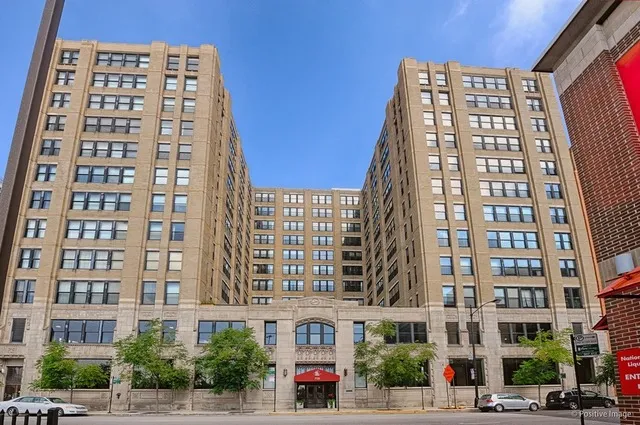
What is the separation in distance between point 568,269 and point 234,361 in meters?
37.2

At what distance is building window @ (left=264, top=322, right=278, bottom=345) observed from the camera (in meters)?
48.7

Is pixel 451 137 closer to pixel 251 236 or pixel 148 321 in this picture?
pixel 148 321

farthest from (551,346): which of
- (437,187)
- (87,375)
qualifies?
(87,375)

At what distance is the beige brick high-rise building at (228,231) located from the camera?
48219 mm

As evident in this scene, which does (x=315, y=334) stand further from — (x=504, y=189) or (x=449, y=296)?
(x=504, y=189)

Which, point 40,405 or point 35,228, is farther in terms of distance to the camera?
point 35,228

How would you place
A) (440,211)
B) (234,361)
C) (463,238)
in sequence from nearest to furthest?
(234,361), (463,238), (440,211)

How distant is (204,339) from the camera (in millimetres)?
48844

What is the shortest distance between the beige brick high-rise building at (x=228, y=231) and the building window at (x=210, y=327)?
7.6 inches

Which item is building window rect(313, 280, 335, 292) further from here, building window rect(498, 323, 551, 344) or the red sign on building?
the red sign on building

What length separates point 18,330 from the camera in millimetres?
47438

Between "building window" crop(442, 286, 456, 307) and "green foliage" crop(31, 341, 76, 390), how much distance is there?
3614 centimetres

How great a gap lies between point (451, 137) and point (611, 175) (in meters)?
49.1

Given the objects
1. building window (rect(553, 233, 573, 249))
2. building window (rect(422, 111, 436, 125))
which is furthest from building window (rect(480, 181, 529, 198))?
building window (rect(422, 111, 436, 125))
